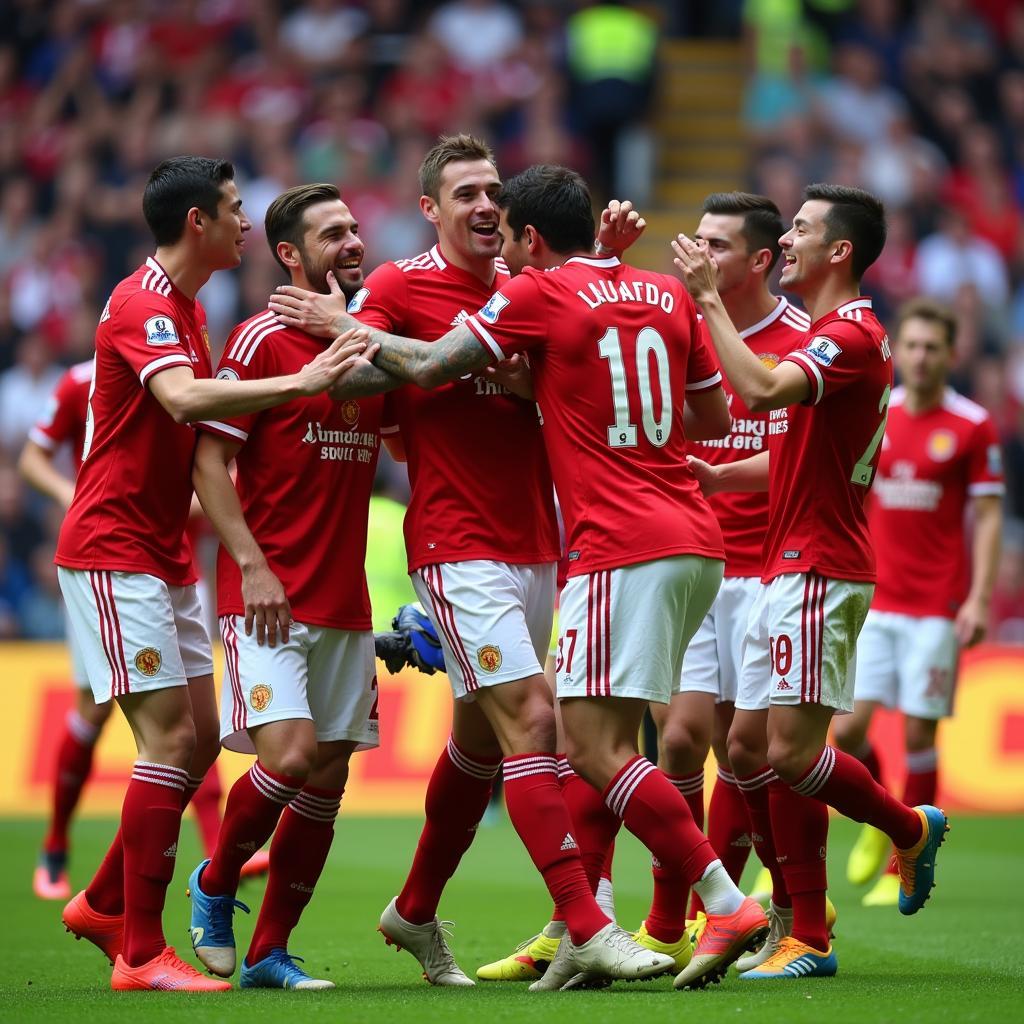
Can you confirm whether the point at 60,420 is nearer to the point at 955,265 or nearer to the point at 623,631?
the point at 623,631

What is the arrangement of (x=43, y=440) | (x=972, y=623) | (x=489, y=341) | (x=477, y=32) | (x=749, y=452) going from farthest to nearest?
(x=477, y=32), (x=972, y=623), (x=43, y=440), (x=749, y=452), (x=489, y=341)

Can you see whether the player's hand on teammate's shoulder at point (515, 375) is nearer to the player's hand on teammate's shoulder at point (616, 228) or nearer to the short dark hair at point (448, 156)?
the player's hand on teammate's shoulder at point (616, 228)

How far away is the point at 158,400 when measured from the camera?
20.6 ft

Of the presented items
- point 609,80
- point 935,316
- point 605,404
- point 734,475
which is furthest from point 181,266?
point 609,80

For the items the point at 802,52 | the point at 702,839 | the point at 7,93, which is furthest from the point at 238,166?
the point at 702,839

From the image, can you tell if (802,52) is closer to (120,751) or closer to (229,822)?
(120,751)

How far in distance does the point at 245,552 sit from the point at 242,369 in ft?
2.14

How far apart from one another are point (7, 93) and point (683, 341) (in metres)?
14.2

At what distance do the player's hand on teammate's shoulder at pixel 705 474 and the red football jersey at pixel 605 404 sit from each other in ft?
2.06

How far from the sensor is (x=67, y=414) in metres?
9.40

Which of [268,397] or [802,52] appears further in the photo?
[802,52]

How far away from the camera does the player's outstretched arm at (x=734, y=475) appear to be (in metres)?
6.83

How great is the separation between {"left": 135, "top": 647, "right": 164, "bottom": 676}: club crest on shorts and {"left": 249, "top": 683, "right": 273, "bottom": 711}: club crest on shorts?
37cm

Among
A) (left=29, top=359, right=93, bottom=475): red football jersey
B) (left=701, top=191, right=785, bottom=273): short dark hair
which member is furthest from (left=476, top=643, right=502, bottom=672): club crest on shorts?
(left=29, top=359, right=93, bottom=475): red football jersey
